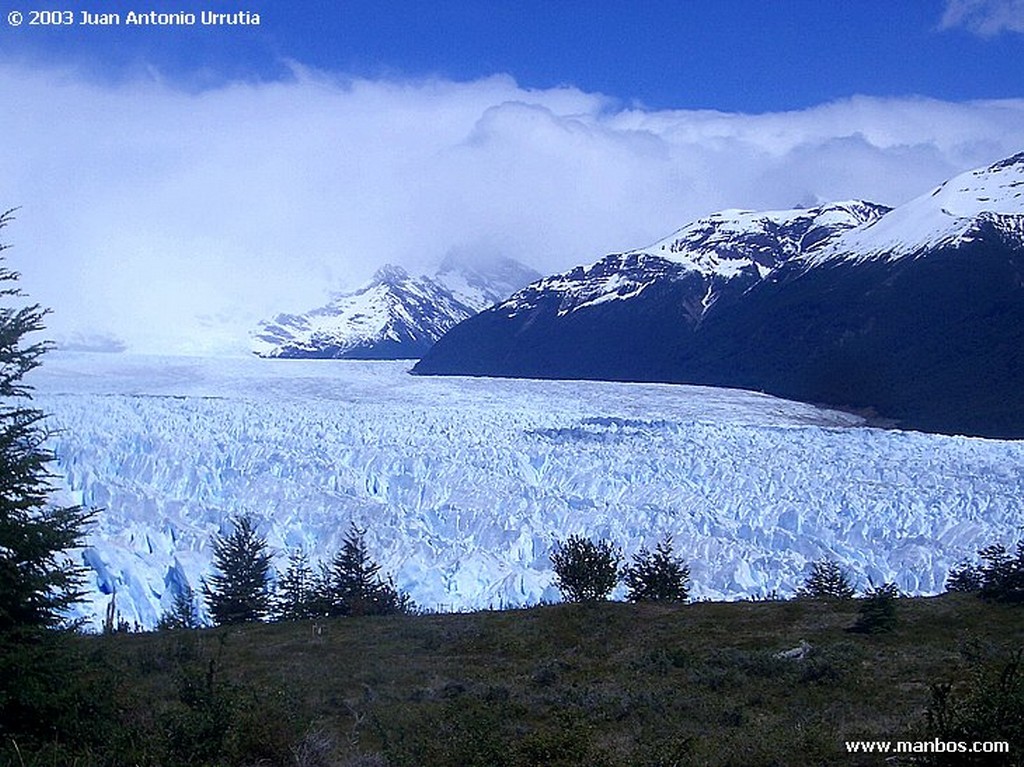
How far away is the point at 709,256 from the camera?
91000 mm

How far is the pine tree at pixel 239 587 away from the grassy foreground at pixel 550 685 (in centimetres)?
317

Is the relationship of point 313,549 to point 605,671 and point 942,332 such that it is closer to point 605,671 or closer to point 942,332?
point 605,671

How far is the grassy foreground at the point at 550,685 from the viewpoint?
6.31 metres

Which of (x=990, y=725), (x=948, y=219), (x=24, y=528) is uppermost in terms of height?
(x=948, y=219)

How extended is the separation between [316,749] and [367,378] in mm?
43082

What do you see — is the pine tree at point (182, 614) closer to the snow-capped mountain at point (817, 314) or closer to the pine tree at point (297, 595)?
the pine tree at point (297, 595)

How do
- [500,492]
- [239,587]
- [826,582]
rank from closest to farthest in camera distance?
[239,587] → [826,582] → [500,492]

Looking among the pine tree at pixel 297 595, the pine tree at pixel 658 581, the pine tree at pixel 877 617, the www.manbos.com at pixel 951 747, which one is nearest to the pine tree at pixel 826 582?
the pine tree at pixel 658 581

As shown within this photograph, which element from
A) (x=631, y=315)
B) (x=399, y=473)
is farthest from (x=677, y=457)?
(x=631, y=315)

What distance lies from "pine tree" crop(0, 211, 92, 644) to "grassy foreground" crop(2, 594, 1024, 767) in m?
0.62

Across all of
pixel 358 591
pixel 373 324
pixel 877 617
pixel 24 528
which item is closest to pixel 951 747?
pixel 24 528

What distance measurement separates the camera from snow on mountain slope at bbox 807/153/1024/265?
68.3 meters

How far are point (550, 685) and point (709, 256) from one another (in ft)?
278

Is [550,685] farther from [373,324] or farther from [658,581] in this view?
[373,324]
